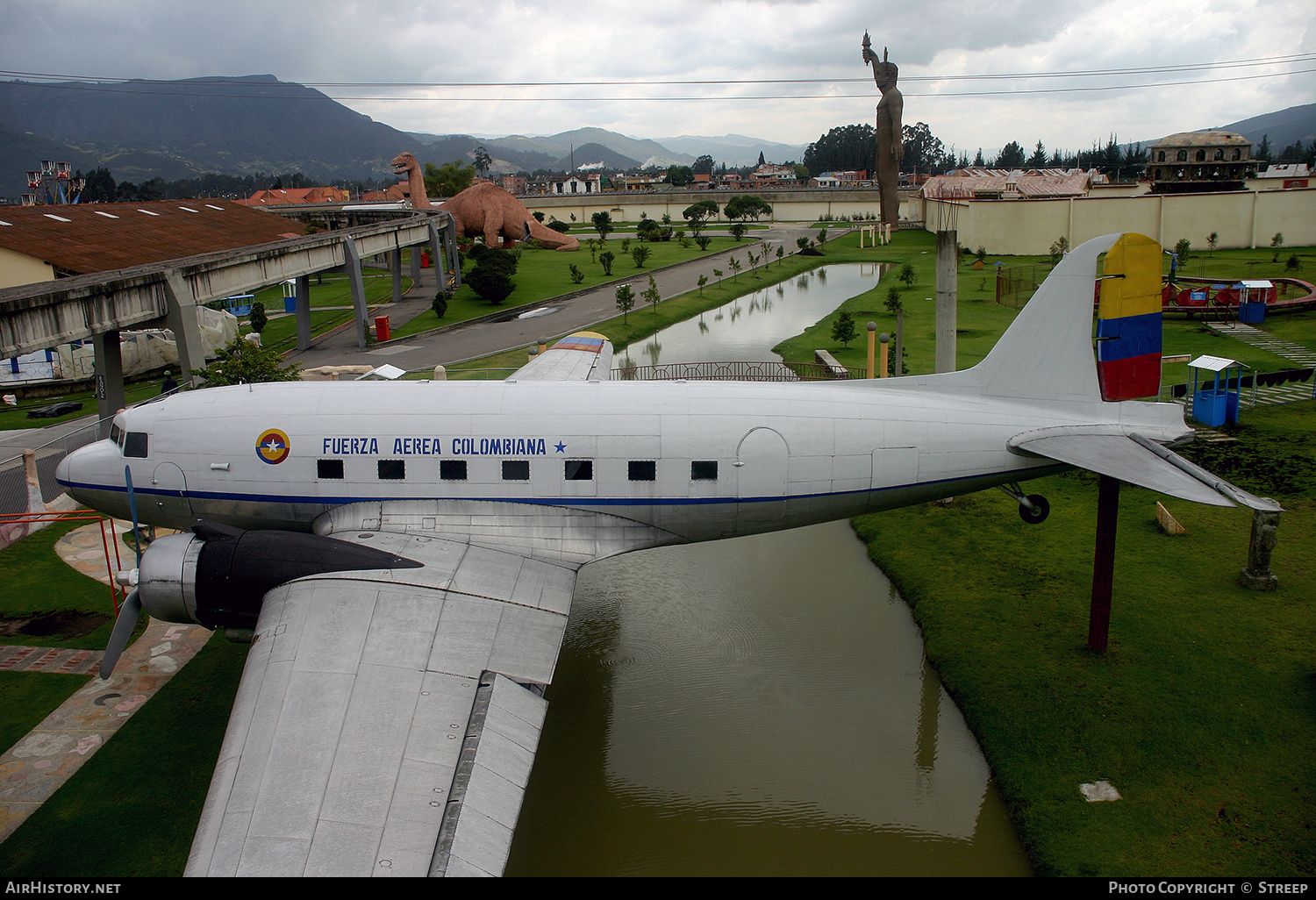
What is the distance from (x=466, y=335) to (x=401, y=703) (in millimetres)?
39889

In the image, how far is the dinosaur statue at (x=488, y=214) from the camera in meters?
84.9

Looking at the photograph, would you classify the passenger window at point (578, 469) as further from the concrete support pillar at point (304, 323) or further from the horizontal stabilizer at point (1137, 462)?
the concrete support pillar at point (304, 323)

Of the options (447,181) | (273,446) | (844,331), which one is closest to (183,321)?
(273,446)

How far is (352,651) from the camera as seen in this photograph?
37.6ft

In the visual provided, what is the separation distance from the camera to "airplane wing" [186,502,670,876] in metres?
8.75

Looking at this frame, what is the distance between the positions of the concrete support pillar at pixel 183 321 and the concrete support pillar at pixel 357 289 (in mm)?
14835

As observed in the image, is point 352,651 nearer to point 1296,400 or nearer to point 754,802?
point 754,802

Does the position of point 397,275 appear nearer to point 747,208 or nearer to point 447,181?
point 447,181

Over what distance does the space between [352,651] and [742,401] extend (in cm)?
839

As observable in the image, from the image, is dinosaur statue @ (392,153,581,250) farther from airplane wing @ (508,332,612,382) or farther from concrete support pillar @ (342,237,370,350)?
airplane wing @ (508,332,612,382)

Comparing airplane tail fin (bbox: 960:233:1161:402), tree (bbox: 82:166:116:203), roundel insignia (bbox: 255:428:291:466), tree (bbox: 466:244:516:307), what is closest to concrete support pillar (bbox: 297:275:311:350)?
tree (bbox: 466:244:516:307)

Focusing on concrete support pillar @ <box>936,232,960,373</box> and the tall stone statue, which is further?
the tall stone statue

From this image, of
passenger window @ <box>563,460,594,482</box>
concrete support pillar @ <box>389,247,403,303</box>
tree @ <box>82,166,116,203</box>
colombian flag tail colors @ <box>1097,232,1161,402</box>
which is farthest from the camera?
tree @ <box>82,166,116,203</box>

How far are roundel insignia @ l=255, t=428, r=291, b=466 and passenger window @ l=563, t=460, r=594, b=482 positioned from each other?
550 cm
